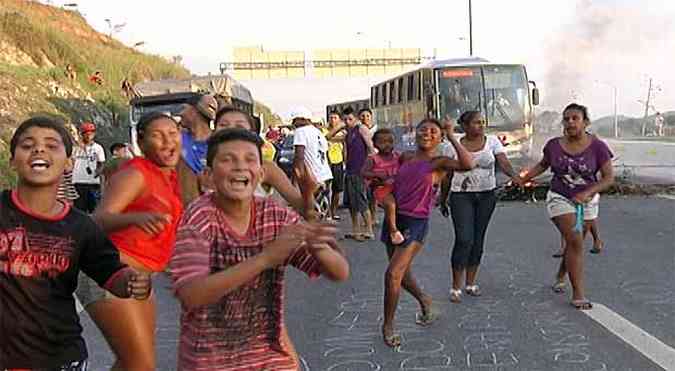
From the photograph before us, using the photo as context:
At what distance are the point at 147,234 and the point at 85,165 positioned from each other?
861cm

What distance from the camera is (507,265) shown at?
27.9 ft

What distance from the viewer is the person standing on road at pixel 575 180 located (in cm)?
656

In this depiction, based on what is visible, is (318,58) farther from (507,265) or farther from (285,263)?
(285,263)

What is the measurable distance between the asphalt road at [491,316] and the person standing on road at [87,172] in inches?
155

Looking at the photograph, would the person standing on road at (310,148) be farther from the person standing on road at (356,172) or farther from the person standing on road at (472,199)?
the person standing on road at (472,199)

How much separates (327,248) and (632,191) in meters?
14.5

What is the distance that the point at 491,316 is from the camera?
20.6 ft

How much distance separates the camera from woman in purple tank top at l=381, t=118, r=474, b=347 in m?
5.62

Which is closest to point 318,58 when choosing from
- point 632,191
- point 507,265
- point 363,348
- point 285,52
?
point 285,52

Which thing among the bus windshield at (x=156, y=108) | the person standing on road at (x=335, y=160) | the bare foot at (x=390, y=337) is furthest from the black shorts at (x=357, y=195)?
the bus windshield at (x=156, y=108)

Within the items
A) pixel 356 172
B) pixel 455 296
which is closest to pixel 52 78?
pixel 356 172

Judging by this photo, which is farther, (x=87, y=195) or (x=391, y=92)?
(x=391, y=92)

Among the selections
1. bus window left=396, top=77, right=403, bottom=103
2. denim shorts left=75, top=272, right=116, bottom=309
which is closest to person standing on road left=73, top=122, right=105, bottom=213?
denim shorts left=75, top=272, right=116, bottom=309

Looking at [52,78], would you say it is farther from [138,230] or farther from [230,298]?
[230,298]
